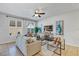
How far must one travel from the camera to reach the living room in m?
2.09

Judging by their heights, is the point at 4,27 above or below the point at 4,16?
below

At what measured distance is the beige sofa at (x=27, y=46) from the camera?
2160 millimetres

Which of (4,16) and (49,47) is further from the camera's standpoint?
(49,47)

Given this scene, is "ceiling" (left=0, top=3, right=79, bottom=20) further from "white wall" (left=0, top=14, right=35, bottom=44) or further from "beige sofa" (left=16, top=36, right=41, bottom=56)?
"beige sofa" (left=16, top=36, right=41, bottom=56)

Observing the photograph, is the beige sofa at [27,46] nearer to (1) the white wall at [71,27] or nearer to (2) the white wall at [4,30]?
(2) the white wall at [4,30]

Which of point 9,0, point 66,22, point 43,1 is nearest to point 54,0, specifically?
point 43,1

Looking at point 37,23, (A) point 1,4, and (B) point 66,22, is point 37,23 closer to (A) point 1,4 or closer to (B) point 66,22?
(B) point 66,22

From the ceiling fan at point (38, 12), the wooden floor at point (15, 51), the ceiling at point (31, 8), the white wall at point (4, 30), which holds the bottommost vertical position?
the wooden floor at point (15, 51)

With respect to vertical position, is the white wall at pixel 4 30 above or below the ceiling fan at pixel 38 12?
below

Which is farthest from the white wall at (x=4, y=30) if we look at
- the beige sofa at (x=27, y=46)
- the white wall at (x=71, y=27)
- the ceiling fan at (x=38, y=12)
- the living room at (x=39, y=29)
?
the white wall at (x=71, y=27)

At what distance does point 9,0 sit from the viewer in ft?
6.90

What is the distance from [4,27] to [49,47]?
116 cm

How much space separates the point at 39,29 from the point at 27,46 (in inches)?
19.4

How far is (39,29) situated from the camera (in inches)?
85.7
